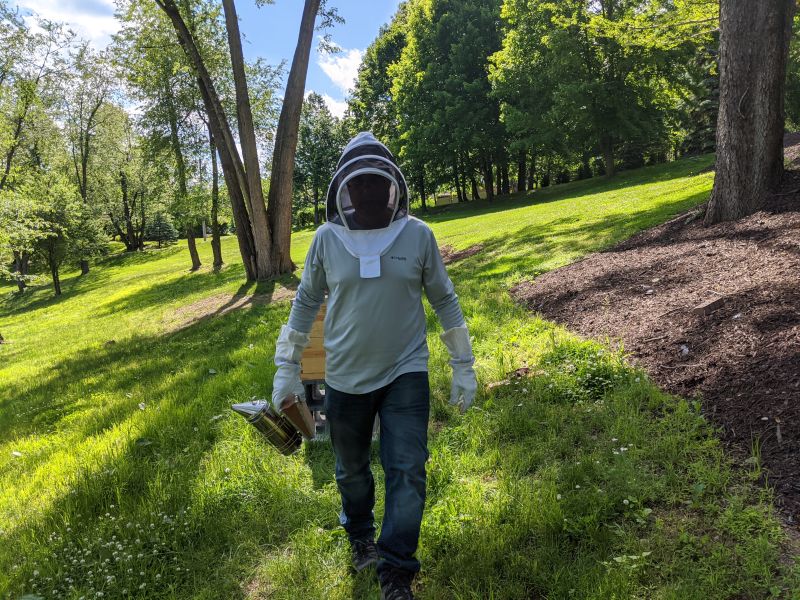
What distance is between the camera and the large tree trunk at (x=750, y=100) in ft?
21.3

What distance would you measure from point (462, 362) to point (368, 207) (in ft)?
3.49

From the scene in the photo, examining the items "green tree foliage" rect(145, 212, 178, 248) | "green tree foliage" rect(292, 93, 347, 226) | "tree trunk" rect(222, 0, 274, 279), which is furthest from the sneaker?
"green tree foliage" rect(145, 212, 178, 248)

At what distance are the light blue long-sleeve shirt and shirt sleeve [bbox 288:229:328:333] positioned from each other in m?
0.01

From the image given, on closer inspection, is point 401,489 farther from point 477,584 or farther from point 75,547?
point 75,547

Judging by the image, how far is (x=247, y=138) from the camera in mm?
12438

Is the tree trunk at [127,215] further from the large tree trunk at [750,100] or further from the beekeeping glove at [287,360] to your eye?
the beekeeping glove at [287,360]

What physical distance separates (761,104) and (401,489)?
24.3ft

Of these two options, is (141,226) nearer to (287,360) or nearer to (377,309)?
(287,360)

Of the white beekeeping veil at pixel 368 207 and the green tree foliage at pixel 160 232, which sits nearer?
the white beekeeping veil at pixel 368 207

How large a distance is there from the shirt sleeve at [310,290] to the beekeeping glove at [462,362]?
758mm

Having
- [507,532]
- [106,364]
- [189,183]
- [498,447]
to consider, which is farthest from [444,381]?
[189,183]

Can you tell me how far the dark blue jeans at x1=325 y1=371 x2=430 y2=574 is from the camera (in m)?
2.41

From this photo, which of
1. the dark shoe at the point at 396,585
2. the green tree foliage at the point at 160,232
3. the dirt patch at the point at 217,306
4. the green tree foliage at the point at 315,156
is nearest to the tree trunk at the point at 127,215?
the green tree foliage at the point at 160,232

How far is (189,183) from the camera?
22781 millimetres
